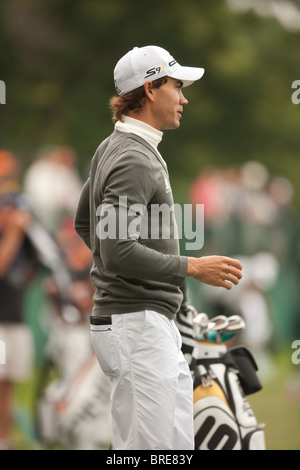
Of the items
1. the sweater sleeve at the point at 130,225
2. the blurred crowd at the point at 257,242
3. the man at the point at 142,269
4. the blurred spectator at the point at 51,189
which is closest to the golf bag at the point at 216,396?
the man at the point at 142,269

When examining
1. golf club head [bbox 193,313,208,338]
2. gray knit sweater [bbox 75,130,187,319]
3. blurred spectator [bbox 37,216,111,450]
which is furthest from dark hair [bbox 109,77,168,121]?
blurred spectator [bbox 37,216,111,450]

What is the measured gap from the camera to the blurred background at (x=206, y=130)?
1111 cm

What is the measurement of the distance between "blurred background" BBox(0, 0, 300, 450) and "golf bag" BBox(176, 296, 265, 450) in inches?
194

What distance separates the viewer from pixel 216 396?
4820 mm

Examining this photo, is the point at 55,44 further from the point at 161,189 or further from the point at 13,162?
the point at 161,189

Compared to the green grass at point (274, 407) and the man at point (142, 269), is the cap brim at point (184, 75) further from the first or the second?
the green grass at point (274, 407)

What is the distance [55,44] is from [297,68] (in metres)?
3.07

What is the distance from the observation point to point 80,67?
1228cm

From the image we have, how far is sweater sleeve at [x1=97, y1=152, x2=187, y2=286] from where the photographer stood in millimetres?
3885

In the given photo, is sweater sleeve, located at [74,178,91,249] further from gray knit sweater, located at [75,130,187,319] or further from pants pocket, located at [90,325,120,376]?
pants pocket, located at [90,325,120,376]

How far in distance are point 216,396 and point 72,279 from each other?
3812mm

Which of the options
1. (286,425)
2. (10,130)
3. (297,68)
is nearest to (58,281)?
(286,425)

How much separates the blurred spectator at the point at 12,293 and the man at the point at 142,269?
355 cm

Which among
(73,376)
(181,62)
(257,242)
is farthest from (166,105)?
(257,242)
